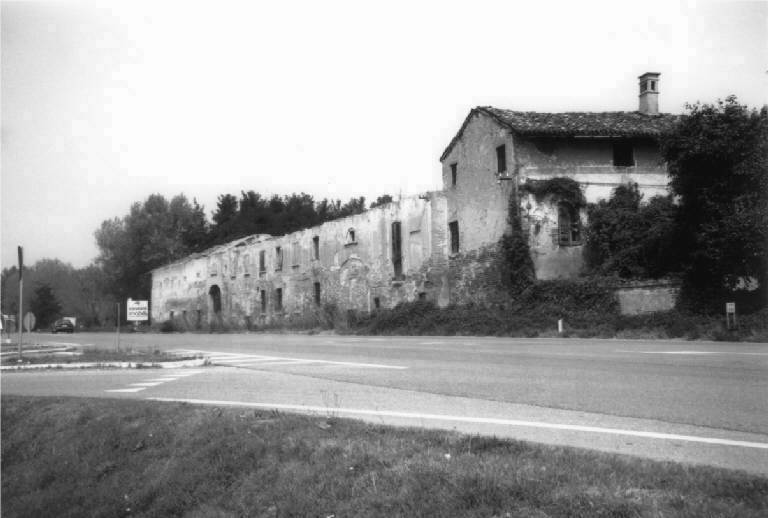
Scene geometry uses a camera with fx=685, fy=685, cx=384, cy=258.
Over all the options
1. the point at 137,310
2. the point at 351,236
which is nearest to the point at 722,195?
the point at 137,310

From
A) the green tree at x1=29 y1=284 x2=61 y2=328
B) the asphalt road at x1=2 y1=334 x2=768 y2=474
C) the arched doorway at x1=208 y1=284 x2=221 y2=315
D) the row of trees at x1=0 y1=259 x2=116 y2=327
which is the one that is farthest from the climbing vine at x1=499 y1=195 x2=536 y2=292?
the green tree at x1=29 y1=284 x2=61 y2=328

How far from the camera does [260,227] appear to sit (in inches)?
3374

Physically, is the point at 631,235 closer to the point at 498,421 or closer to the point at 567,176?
the point at 567,176

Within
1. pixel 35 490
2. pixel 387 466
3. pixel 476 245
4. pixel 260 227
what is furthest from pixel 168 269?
pixel 387 466

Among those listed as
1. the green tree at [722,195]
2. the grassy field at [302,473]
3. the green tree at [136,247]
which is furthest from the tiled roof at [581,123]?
the green tree at [136,247]

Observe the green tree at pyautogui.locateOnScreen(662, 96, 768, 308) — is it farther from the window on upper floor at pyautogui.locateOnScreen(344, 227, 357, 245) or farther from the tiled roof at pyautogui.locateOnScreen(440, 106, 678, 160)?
the window on upper floor at pyautogui.locateOnScreen(344, 227, 357, 245)

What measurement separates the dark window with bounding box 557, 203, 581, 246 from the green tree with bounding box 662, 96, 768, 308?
8.20 m

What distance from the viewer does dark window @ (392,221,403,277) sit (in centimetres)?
3972

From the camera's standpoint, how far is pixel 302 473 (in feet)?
21.6

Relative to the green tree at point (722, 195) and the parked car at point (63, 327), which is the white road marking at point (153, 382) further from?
the parked car at point (63, 327)

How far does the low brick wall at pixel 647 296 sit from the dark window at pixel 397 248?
576 inches

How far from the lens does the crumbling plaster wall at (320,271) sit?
125 feet

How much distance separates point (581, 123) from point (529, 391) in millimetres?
25746

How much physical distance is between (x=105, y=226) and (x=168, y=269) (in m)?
21.0
